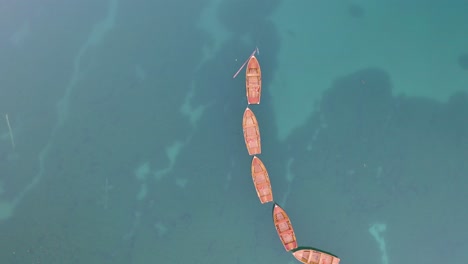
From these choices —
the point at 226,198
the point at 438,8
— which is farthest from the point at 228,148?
the point at 438,8

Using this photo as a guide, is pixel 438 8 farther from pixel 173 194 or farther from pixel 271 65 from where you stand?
pixel 173 194

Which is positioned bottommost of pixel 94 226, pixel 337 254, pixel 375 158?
pixel 337 254

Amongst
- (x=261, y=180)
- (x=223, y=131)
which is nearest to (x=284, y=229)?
(x=261, y=180)

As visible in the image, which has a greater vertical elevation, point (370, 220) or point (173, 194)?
point (173, 194)

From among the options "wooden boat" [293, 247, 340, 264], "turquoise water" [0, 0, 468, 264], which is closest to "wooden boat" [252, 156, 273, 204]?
"turquoise water" [0, 0, 468, 264]

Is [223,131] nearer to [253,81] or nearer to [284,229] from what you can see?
[253,81]
